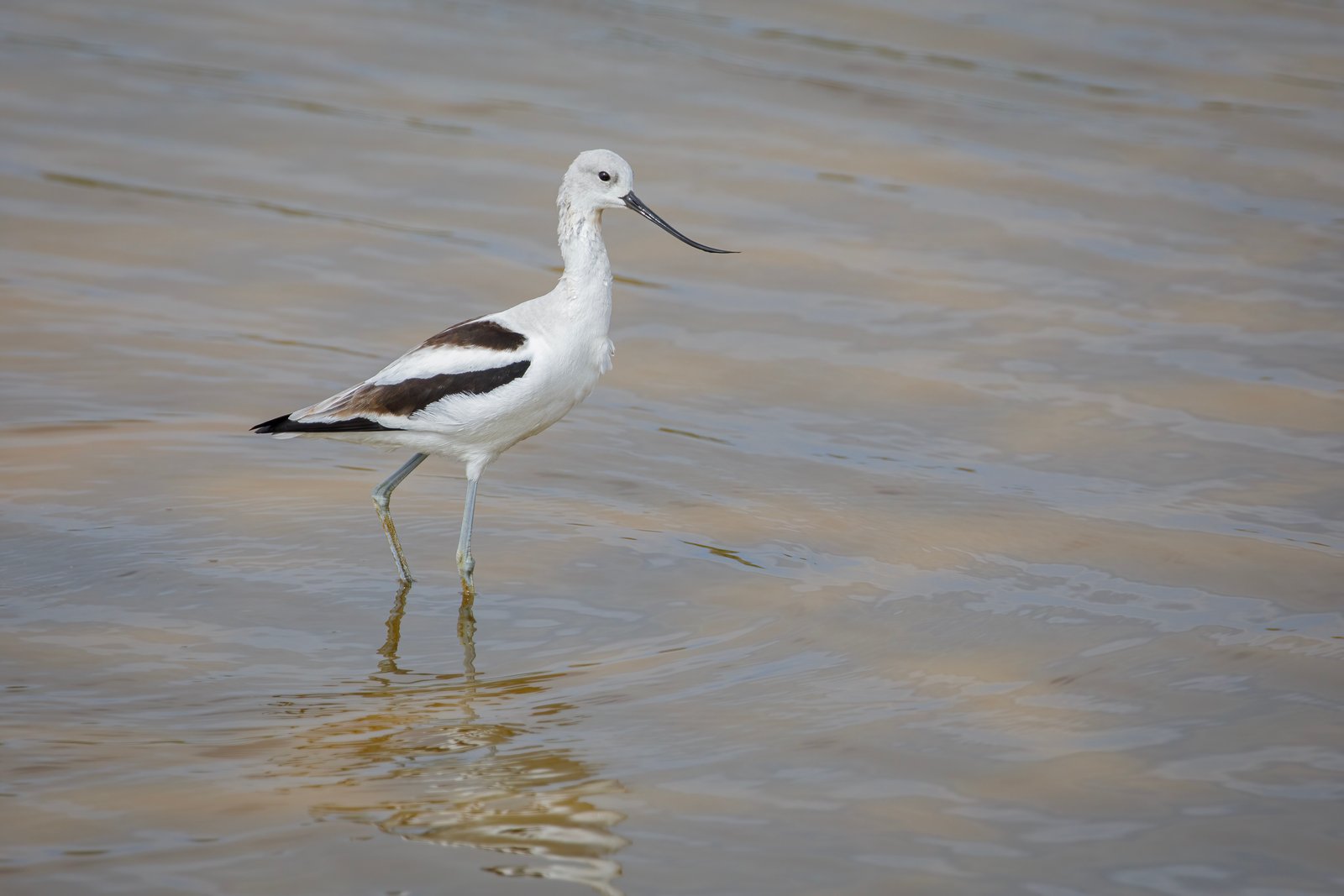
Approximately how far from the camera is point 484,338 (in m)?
6.05

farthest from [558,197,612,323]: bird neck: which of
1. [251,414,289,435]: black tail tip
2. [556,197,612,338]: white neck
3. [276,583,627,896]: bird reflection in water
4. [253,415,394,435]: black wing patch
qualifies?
[276,583,627,896]: bird reflection in water

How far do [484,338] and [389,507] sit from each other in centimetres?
103

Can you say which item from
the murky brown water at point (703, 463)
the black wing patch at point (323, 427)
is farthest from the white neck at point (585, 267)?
the murky brown water at point (703, 463)

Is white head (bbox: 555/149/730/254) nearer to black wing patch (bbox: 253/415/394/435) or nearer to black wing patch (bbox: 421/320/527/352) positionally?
black wing patch (bbox: 421/320/527/352)

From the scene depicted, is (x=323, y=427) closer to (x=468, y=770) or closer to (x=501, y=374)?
(x=501, y=374)

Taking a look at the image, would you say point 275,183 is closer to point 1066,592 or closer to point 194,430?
point 194,430

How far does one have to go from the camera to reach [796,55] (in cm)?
1325

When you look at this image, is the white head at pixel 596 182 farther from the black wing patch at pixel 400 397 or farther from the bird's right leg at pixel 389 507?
the bird's right leg at pixel 389 507

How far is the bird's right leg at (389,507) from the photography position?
6.37 meters

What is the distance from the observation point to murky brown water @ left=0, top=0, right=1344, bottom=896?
461 centimetres

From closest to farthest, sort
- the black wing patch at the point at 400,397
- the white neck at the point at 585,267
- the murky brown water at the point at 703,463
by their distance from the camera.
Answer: the murky brown water at the point at 703,463, the black wing patch at the point at 400,397, the white neck at the point at 585,267

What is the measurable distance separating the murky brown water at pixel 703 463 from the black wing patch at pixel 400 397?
0.62m

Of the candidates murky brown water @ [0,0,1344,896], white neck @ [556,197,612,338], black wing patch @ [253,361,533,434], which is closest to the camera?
murky brown water @ [0,0,1344,896]

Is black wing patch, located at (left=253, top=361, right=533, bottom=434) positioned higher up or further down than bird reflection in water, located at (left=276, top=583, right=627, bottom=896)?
higher up
